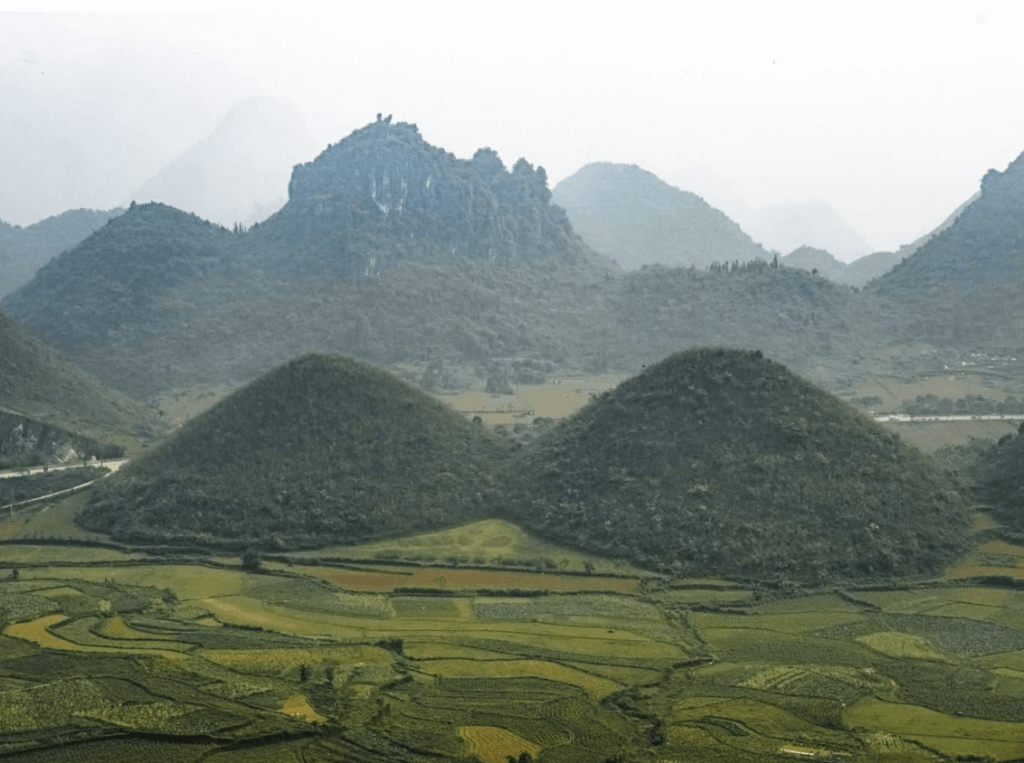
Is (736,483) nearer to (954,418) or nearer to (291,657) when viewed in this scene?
(291,657)

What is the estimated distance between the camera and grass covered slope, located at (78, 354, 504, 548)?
74.1m

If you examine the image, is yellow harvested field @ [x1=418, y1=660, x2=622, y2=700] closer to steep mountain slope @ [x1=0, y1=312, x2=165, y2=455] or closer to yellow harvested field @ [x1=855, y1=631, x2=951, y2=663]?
yellow harvested field @ [x1=855, y1=631, x2=951, y2=663]

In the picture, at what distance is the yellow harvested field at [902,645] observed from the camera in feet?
175

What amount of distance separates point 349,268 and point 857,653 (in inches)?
5241

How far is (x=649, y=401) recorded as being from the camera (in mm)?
80375

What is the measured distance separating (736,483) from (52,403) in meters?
65.3

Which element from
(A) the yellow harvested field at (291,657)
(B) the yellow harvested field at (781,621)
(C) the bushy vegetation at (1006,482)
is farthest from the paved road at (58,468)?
(C) the bushy vegetation at (1006,482)

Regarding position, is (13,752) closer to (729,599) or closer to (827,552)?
(729,599)

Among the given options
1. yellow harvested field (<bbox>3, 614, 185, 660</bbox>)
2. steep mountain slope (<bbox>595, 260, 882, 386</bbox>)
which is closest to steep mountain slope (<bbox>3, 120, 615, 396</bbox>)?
steep mountain slope (<bbox>595, 260, 882, 386</bbox>)

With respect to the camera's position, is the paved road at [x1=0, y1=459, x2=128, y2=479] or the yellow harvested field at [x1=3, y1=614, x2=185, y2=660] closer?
the yellow harvested field at [x1=3, y1=614, x2=185, y2=660]

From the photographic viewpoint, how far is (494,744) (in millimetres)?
43156

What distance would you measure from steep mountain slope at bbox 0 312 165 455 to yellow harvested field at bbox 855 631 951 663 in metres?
68.7

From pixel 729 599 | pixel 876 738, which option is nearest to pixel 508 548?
pixel 729 599

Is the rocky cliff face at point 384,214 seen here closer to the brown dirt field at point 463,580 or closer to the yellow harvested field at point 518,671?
the brown dirt field at point 463,580
